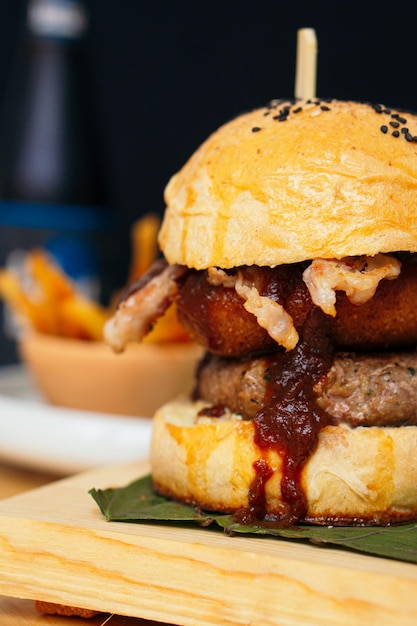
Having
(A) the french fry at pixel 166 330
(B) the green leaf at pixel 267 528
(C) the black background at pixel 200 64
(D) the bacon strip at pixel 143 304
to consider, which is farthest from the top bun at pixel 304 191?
(C) the black background at pixel 200 64

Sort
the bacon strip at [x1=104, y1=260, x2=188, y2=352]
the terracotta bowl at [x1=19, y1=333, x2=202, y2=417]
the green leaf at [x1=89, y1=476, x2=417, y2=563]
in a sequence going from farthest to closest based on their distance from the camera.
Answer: the terracotta bowl at [x1=19, y1=333, x2=202, y2=417], the bacon strip at [x1=104, y1=260, x2=188, y2=352], the green leaf at [x1=89, y1=476, x2=417, y2=563]

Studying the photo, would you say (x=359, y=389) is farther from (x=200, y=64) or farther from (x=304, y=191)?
(x=200, y=64)

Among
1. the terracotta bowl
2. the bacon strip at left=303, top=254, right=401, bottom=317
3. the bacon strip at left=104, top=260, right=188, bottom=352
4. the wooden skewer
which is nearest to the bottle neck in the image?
the terracotta bowl

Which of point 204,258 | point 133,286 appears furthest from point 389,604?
point 133,286

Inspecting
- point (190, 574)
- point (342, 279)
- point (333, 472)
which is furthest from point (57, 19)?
point (190, 574)

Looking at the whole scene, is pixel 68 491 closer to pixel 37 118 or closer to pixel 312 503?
pixel 312 503

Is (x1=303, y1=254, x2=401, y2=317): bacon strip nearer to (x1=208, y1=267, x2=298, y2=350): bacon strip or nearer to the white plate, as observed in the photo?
(x1=208, y1=267, x2=298, y2=350): bacon strip

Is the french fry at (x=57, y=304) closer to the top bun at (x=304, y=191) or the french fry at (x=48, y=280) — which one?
the french fry at (x=48, y=280)
